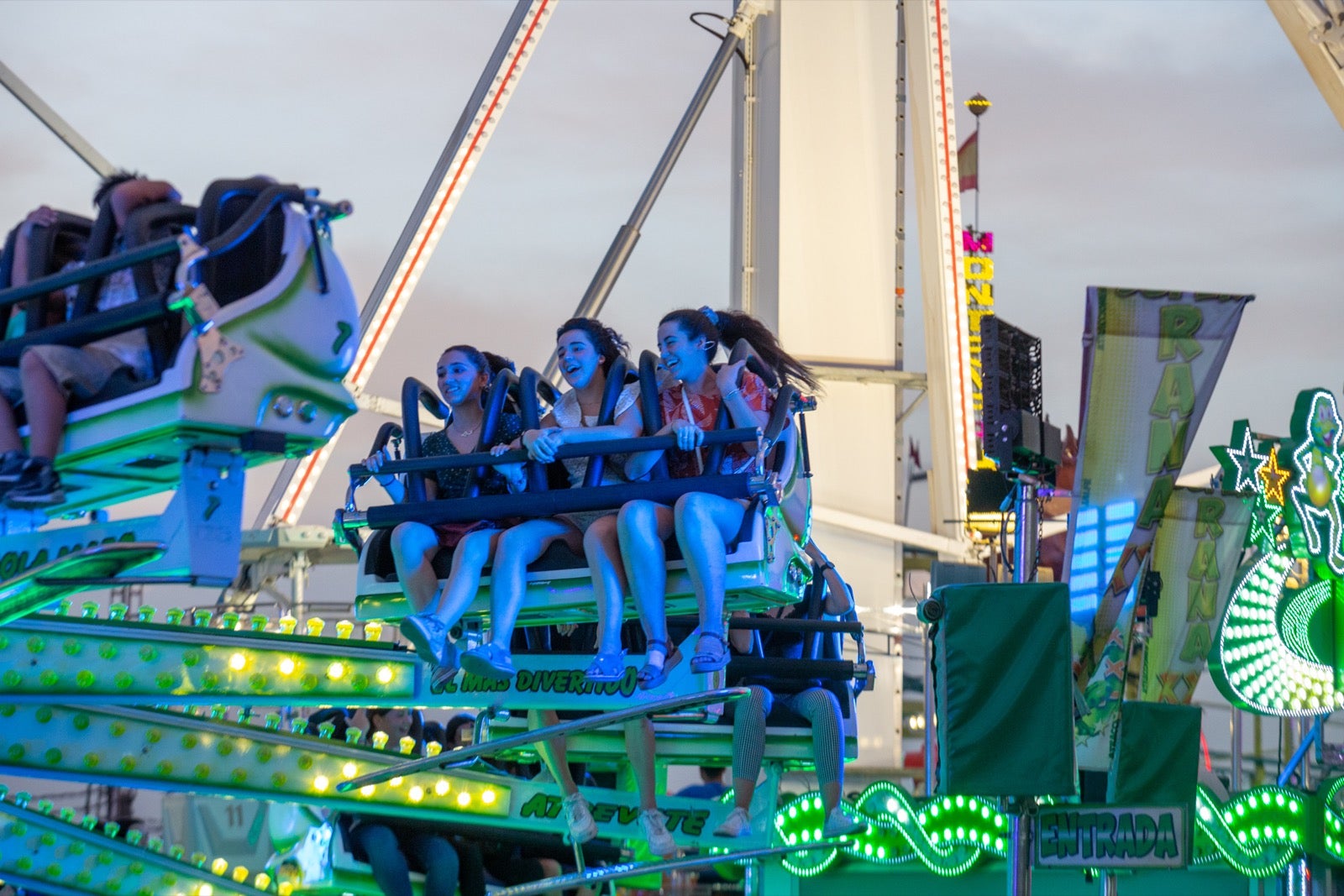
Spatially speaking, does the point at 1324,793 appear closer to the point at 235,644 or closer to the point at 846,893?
the point at 846,893

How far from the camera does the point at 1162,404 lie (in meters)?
9.57

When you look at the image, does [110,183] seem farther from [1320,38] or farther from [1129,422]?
[1320,38]

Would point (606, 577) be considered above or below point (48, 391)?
below

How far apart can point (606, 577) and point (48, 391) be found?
6.75 ft

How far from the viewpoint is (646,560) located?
5910 mm

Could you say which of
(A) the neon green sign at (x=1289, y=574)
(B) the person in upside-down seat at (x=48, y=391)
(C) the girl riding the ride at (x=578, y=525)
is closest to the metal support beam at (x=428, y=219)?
(A) the neon green sign at (x=1289, y=574)

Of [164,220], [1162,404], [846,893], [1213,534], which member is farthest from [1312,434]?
[164,220]

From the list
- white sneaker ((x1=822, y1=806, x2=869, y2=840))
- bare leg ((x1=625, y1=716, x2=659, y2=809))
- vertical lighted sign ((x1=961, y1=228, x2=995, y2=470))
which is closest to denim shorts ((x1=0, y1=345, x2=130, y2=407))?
bare leg ((x1=625, y1=716, x2=659, y2=809))

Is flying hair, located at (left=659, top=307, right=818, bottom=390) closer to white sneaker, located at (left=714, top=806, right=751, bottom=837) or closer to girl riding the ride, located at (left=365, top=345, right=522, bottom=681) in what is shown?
→ girl riding the ride, located at (left=365, top=345, right=522, bottom=681)

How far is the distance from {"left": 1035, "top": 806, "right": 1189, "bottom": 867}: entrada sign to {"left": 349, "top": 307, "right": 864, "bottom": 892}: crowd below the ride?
9.13 feet

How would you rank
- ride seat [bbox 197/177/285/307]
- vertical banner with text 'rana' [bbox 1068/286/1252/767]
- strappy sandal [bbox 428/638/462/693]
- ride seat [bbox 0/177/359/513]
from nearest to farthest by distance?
ride seat [bbox 0/177/359/513] < ride seat [bbox 197/177/285/307] < strappy sandal [bbox 428/638/462/693] < vertical banner with text 'rana' [bbox 1068/286/1252/767]

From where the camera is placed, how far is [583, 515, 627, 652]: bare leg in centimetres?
593

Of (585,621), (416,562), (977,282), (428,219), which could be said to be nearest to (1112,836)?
(585,621)

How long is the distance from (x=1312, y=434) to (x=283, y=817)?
21.4 feet
